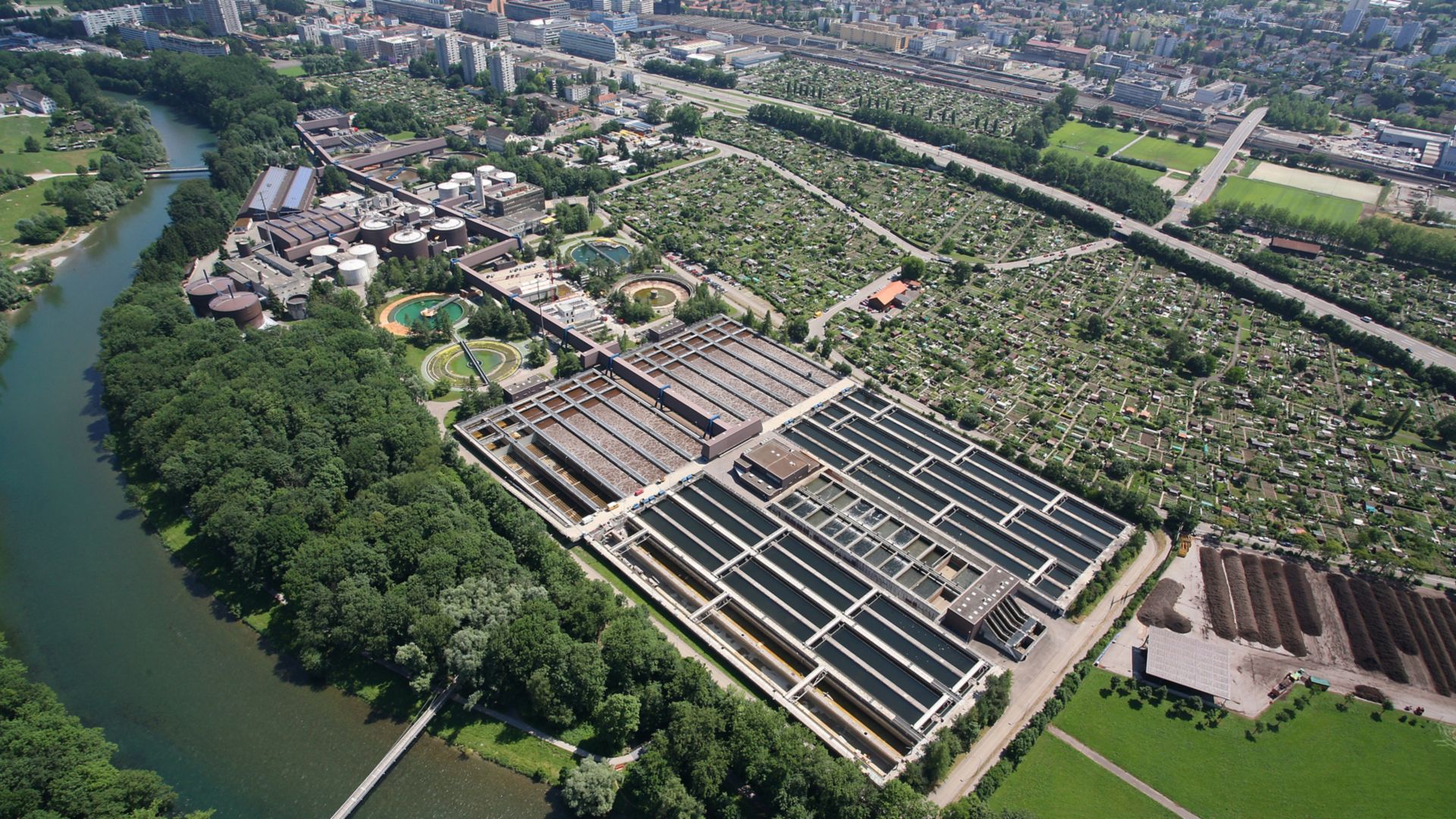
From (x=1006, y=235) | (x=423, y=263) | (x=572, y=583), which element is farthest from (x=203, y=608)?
(x=1006, y=235)

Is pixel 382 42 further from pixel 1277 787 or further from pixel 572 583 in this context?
pixel 1277 787

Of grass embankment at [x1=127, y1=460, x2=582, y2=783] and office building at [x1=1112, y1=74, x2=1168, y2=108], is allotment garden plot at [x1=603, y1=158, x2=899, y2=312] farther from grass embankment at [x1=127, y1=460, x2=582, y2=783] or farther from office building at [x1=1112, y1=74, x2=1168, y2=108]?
office building at [x1=1112, y1=74, x2=1168, y2=108]

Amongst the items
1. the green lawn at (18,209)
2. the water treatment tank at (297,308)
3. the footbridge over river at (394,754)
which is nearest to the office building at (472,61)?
the green lawn at (18,209)

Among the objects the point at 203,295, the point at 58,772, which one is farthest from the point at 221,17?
the point at 58,772

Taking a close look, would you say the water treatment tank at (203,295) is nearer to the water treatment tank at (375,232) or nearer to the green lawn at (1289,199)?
the water treatment tank at (375,232)

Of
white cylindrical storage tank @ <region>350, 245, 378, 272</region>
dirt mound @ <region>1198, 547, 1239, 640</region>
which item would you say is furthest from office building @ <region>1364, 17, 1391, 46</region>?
white cylindrical storage tank @ <region>350, 245, 378, 272</region>

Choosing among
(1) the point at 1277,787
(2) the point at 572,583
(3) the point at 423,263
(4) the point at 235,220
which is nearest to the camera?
(1) the point at 1277,787
